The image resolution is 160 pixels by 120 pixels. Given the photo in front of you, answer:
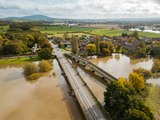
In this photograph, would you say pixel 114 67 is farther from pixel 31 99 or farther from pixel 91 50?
pixel 31 99

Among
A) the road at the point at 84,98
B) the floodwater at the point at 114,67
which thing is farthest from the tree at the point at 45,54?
the road at the point at 84,98

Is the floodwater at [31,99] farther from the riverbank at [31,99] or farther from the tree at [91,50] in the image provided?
the tree at [91,50]

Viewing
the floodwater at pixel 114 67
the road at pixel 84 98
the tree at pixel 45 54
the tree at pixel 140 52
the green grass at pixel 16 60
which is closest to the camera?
the road at pixel 84 98

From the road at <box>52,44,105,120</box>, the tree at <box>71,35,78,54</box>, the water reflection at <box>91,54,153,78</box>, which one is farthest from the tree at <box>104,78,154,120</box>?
the tree at <box>71,35,78,54</box>

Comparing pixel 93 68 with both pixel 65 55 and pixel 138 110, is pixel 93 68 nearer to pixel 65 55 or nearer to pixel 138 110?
pixel 65 55

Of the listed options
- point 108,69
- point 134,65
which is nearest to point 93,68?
point 108,69

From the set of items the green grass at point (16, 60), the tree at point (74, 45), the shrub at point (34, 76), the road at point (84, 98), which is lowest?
the green grass at point (16, 60)

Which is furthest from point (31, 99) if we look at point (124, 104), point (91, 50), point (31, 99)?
point (91, 50)

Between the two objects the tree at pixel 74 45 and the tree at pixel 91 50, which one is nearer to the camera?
the tree at pixel 74 45
